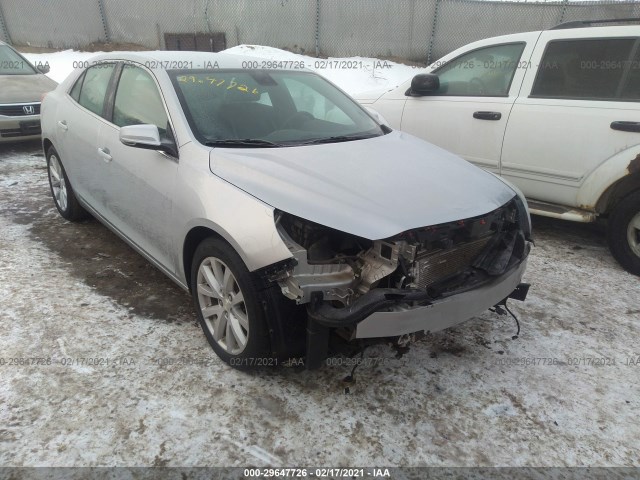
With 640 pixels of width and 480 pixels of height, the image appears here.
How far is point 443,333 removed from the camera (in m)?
3.02

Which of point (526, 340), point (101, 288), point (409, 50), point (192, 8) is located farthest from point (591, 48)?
point (192, 8)

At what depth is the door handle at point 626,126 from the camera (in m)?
3.60

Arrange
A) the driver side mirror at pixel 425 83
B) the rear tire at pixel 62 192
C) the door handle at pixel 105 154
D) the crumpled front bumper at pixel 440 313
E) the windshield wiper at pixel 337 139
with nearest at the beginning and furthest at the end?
the crumpled front bumper at pixel 440 313 → the windshield wiper at pixel 337 139 → the door handle at pixel 105 154 → the rear tire at pixel 62 192 → the driver side mirror at pixel 425 83

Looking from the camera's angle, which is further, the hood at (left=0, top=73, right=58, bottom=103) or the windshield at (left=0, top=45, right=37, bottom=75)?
the windshield at (left=0, top=45, right=37, bottom=75)

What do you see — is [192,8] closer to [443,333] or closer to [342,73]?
[342,73]

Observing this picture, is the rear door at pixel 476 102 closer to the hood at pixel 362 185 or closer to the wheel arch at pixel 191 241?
the hood at pixel 362 185

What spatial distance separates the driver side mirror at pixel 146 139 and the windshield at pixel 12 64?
6253 millimetres

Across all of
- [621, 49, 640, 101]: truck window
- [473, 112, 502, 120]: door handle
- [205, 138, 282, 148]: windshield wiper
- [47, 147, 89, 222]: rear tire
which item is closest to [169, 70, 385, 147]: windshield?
[205, 138, 282, 148]: windshield wiper

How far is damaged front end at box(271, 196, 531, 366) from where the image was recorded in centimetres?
213

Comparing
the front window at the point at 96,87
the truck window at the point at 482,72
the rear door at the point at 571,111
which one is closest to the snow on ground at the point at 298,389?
the rear door at the point at 571,111

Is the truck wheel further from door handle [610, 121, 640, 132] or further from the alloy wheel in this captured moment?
the alloy wheel

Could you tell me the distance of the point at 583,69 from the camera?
4027 mm

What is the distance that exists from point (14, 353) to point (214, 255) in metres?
1.33

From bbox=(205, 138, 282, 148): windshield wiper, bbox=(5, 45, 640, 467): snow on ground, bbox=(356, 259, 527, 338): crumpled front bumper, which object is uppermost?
bbox=(205, 138, 282, 148): windshield wiper
